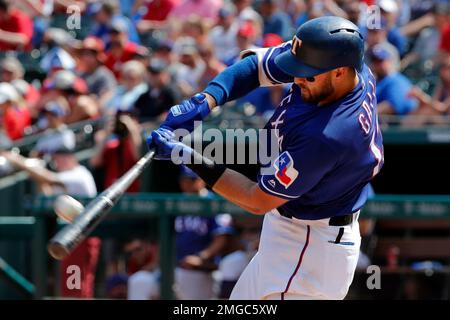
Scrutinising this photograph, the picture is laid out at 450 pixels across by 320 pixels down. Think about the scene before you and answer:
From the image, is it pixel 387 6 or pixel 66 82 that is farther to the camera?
pixel 66 82

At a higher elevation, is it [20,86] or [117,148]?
[20,86]

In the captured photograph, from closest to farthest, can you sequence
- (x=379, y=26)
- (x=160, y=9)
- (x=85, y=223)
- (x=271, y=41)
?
(x=85, y=223) → (x=379, y=26) → (x=271, y=41) → (x=160, y=9)

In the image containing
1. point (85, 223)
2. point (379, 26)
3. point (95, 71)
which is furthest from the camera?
point (95, 71)

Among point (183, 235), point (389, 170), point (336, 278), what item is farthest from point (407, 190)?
point (336, 278)

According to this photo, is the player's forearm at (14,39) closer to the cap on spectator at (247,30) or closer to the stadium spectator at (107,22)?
the stadium spectator at (107,22)

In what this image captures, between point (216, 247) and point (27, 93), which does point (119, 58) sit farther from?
point (216, 247)

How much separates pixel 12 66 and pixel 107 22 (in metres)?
1.07

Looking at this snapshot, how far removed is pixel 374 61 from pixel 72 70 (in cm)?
321

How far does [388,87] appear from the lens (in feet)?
25.8

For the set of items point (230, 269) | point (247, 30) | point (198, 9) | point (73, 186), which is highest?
point (198, 9)

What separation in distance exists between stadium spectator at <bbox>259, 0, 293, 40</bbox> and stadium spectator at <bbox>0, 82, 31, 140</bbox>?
2335 millimetres

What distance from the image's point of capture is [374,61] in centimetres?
787

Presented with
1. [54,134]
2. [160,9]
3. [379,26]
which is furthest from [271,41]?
[160,9]
